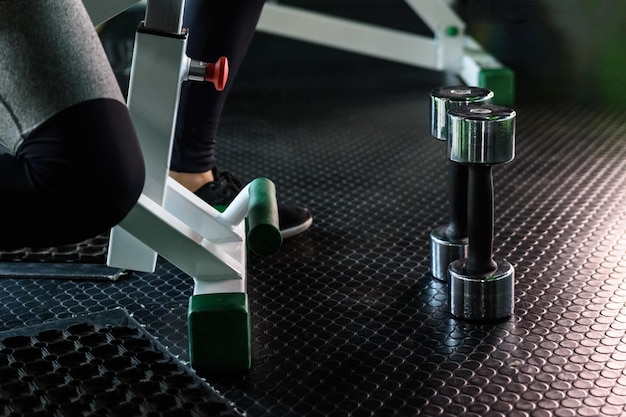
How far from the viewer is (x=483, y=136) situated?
115cm

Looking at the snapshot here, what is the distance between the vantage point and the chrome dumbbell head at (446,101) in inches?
50.6

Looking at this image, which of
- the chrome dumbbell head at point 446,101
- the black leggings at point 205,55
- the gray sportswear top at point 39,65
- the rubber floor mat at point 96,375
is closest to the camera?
the gray sportswear top at point 39,65

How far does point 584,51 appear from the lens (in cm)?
310

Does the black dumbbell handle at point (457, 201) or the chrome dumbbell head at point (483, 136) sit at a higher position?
the chrome dumbbell head at point (483, 136)

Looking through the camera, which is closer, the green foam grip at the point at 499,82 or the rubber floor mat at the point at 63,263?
the rubber floor mat at the point at 63,263

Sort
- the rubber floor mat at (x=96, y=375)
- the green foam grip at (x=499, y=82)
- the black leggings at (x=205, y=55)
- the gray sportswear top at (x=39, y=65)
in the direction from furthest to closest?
the green foam grip at (x=499, y=82) → the black leggings at (x=205, y=55) → the rubber floor mat at (x=96, y=375) → the gray sportswear top at (x=39, y=65)

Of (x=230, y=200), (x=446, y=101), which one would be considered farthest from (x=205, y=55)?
(x=446, y=101)

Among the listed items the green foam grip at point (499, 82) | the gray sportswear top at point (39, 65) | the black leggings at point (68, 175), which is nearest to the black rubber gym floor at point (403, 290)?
the green foam grip at point (499, 82)

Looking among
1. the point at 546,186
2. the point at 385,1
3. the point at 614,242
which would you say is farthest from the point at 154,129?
the point at 385,1

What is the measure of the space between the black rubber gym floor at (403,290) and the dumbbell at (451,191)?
0.15 ft

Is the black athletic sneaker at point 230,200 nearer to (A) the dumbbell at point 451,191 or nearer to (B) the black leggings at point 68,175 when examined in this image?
(A) the dumbbell at point 451,191

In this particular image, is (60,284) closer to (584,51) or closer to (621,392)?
(621,392)

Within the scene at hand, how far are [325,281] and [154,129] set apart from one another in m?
0.40

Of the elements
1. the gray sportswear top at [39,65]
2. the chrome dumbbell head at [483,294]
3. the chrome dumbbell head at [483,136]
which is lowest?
the chrome dumbbell head at [483,294]
